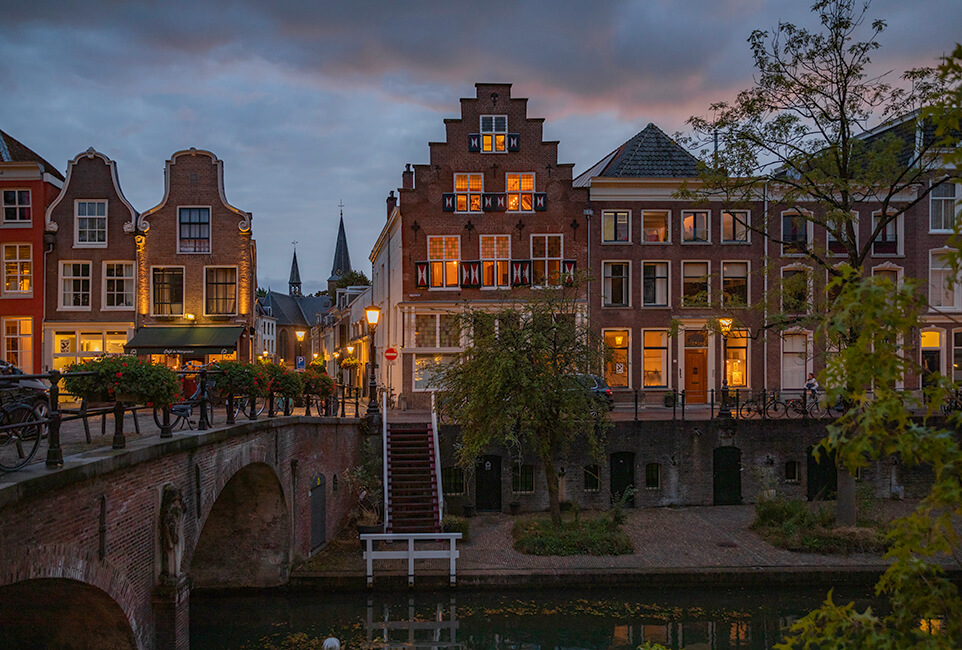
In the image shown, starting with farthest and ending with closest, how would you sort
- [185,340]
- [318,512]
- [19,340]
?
[19,340] → [185,340] → [318,512]

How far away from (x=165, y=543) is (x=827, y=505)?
64.0 feet

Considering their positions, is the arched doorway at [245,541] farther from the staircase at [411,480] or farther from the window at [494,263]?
the window at [494,263]

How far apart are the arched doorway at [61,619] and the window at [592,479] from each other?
15.6 metres

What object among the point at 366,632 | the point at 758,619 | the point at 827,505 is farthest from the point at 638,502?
the point at 366,632

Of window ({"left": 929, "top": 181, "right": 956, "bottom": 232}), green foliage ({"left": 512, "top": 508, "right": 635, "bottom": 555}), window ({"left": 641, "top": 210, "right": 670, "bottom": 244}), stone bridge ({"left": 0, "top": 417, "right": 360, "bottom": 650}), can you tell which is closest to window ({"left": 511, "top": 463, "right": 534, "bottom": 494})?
green foliage ({"left": 512, "top": 508, "right": 635, "bottom": 555})

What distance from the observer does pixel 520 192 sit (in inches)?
1103

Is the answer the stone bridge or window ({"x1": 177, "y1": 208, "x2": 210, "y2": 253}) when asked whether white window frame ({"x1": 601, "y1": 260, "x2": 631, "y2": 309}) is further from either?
the stone bridge

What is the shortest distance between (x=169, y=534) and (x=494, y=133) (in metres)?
21.7

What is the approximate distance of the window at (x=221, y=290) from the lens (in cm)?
2684

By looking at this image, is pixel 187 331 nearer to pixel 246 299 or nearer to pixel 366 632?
pixel 246 299

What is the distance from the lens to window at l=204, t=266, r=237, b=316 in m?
26.8

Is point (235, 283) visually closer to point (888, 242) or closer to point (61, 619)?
point (61, 619)

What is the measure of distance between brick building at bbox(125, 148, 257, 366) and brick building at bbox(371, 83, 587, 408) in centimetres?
640

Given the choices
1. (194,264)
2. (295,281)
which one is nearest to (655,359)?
(194,264)
